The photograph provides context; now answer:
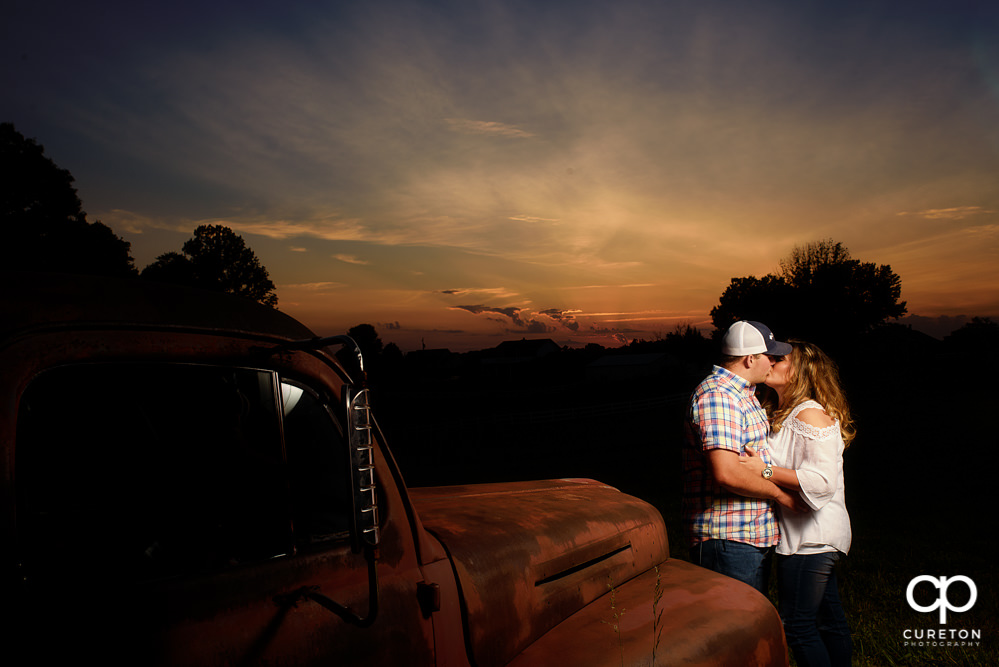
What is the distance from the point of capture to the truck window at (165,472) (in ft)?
4.35

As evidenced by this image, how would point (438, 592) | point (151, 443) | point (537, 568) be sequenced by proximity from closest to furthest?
point (151, 443) → point (438, 592) → point (537, 568)

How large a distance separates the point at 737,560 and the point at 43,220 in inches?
684

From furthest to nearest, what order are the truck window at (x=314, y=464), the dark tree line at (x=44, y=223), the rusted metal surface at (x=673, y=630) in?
the dark tree line at (x=44, y=223), the rusted metal surface at (x=673, y=630), the truck window at (x=314, y=464)

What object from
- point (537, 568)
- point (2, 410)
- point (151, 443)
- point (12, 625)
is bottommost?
point (537, 568)

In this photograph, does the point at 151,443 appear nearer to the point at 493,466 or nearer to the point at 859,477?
the point at 859,477

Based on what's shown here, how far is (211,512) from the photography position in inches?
62.0

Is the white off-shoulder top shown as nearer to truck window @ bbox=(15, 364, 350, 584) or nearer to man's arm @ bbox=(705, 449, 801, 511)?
man's arm @ bbox=(705, 449, 801, 511)

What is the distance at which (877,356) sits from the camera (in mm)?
46188

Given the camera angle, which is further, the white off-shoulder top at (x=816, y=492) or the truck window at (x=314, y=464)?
the white off-shoulder top at (x=816, y=492)

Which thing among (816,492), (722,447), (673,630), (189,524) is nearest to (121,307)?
(189,524)

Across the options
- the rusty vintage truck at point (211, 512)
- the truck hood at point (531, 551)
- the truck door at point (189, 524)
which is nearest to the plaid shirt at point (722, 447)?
the truck hood at point (531, 551)

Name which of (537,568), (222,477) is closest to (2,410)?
(222,477)

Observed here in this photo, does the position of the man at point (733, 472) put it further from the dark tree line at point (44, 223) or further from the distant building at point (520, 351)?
the distant building at point (520, 351)

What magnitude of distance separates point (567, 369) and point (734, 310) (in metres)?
18.7
